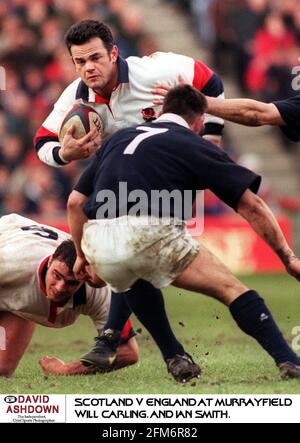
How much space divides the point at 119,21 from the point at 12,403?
1220 cm

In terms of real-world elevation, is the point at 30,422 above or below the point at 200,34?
below

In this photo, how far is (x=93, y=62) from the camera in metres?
7.97

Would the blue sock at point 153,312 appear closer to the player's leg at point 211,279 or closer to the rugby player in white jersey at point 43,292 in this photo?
the player's leg at point 211,279

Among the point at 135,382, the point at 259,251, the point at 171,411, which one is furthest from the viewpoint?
the point at 259,251

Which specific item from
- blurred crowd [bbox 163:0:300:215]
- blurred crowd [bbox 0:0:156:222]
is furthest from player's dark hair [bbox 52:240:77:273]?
blurred crowd [bbox 163:0:300:215]

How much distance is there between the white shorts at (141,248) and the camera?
704 centimetres

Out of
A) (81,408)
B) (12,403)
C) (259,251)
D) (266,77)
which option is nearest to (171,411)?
(81,408)

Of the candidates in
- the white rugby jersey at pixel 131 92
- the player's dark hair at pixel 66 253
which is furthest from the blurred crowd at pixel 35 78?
the player's dark hair at pixel 66 253

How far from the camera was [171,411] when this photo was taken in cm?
696

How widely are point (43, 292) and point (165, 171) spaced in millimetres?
1561

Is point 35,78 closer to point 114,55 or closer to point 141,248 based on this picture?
point 114,55

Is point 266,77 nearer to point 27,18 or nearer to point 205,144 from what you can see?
point 27,18

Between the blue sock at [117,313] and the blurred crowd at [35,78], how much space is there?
8.46 metres

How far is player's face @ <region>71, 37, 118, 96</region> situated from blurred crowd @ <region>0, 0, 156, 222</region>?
8540 millimetres
